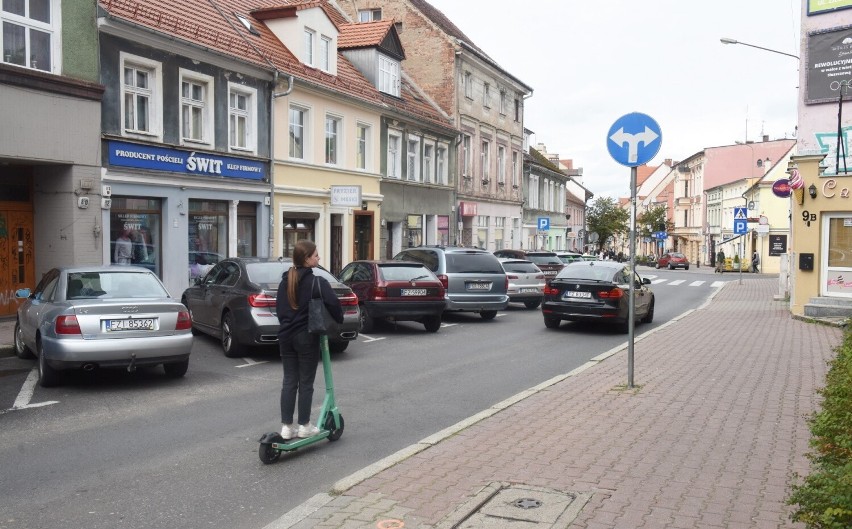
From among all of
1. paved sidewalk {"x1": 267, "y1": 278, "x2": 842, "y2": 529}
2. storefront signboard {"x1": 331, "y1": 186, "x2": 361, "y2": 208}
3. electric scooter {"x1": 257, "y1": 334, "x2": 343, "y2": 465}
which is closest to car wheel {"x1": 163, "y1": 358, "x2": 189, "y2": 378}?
electric scooter {"x1": 257, "y1": 334, "x2": 343, "y2": 465}

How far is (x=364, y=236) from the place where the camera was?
27.9 metres

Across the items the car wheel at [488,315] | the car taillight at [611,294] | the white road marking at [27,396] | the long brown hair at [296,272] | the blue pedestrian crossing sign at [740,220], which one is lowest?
the car wheel at [488,315]

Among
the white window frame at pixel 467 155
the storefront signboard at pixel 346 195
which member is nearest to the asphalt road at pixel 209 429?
the storefront signboard at pixel 346 195

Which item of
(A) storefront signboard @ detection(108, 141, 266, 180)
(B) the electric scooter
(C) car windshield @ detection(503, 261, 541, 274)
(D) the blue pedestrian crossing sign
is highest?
(A) storefront signboard @ detection(108, 141, 266, 180)

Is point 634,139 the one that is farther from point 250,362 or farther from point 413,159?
point 413,159

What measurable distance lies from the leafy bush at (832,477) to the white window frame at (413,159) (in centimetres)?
2557

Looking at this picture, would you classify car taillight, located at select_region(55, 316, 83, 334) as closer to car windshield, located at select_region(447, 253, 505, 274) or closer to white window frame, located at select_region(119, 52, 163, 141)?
white window frame, located at select_region(119, 52, 163, 141)

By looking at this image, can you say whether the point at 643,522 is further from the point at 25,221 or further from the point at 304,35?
the point at 304,35

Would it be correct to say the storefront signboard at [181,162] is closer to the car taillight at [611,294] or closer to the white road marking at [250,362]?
the white road marking at [250,362]

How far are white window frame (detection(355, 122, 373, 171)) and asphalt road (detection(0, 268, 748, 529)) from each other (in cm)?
1435

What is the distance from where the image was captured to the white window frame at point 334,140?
25031mm

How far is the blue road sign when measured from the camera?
29.5 feet

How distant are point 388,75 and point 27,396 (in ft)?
75.8

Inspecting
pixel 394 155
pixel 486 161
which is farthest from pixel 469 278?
pixel 486 161
